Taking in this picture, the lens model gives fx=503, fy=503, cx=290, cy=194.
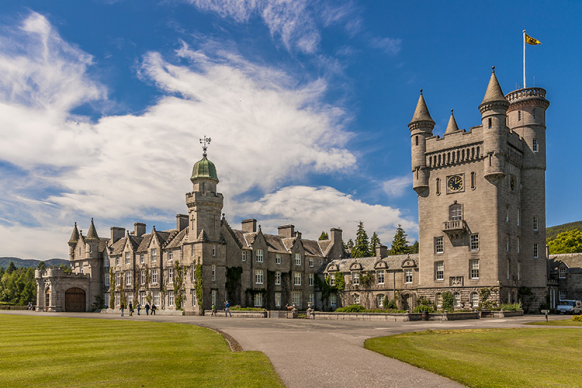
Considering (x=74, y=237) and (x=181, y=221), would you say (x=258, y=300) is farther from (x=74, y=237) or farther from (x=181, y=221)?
(x=74, y=237)

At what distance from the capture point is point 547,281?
199 feet

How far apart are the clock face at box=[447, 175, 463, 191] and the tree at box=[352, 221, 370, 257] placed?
4204 cm

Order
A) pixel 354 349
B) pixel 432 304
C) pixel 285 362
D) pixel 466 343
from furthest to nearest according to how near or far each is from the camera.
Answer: pixel 432 304 < pixel 466 343 < pixel 354 349 < pixel 285 362

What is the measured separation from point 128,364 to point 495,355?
12208mm

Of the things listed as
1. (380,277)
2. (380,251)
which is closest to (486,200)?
(380,251)

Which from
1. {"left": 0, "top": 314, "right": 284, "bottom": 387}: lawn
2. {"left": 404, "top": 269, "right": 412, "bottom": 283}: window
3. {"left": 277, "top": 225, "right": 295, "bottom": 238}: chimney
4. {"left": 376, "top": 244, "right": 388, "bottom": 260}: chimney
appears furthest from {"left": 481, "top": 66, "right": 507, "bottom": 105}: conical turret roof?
{"left": 0, "top": 314, "right": 284, "bottom": 387}: lawn

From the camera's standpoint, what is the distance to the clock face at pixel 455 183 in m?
58.0

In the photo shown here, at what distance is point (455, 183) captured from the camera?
192 feet

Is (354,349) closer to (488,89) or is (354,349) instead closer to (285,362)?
(285,362)

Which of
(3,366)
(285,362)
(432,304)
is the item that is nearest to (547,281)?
(432,304)

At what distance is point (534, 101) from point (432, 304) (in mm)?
26976

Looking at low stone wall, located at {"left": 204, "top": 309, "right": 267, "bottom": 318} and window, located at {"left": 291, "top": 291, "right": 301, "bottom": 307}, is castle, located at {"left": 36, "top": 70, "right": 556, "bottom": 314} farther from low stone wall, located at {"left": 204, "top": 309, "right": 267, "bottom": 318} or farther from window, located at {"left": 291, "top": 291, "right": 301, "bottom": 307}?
low stone wall, located at {"left": 204, "top": 309, "right": 267, "bottom": 318}

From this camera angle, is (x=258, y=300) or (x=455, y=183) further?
(x=258, y=300)

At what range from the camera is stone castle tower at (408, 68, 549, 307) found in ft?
180
